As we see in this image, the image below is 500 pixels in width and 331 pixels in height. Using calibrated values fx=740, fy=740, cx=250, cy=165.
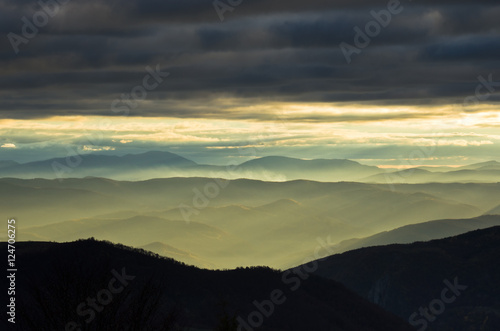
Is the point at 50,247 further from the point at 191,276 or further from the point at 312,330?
the point at 312,330

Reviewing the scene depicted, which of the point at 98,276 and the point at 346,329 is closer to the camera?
the point at 98,276

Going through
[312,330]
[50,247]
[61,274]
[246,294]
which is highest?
[50,247]

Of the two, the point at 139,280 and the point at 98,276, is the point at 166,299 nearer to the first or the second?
the point at 139,280

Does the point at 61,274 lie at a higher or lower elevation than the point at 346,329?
lower

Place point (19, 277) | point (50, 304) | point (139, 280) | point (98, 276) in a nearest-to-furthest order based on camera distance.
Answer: point (50, 304), point (98, 276), point (19, 277), point (139, 280)

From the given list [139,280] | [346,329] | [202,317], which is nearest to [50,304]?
[202,317]

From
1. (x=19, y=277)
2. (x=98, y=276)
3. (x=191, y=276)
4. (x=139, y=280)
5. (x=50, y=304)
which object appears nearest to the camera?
(x=50, y=304)

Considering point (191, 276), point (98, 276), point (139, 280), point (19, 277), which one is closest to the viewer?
point (98, 276)

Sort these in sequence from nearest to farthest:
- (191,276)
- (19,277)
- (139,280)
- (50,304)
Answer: (50,304) < (19,277) < (139,280) < (191,276)

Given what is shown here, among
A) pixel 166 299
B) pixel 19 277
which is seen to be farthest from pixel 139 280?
pixel 19 277
